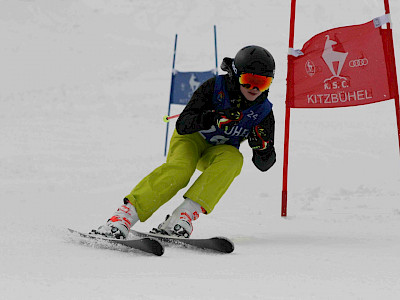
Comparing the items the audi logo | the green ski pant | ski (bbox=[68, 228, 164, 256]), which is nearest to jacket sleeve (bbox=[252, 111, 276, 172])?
the green ski pant

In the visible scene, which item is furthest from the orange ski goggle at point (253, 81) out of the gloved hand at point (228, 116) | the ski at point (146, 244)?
the ski at point (146, 244)

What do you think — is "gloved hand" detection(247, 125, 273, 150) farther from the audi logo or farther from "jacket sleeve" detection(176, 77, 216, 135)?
the audi logo

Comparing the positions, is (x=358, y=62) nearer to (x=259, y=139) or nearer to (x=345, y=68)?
(x=345, y=68)

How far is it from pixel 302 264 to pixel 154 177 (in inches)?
34.4

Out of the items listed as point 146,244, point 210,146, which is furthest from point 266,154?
point 146,244

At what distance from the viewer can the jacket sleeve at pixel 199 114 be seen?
279cm

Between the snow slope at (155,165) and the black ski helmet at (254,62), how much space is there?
893 millimetres

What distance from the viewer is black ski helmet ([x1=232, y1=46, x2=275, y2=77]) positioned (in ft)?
9.19

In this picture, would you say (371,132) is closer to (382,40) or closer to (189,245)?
(382,40)

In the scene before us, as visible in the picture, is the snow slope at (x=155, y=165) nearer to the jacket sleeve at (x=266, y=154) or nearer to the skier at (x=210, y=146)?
the skier at (x=210, y=146)

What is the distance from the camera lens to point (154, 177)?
2.69 m

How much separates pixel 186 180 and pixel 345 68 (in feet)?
5.39

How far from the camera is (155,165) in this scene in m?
6.87

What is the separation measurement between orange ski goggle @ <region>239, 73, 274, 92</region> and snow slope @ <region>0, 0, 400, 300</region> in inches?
32.1
